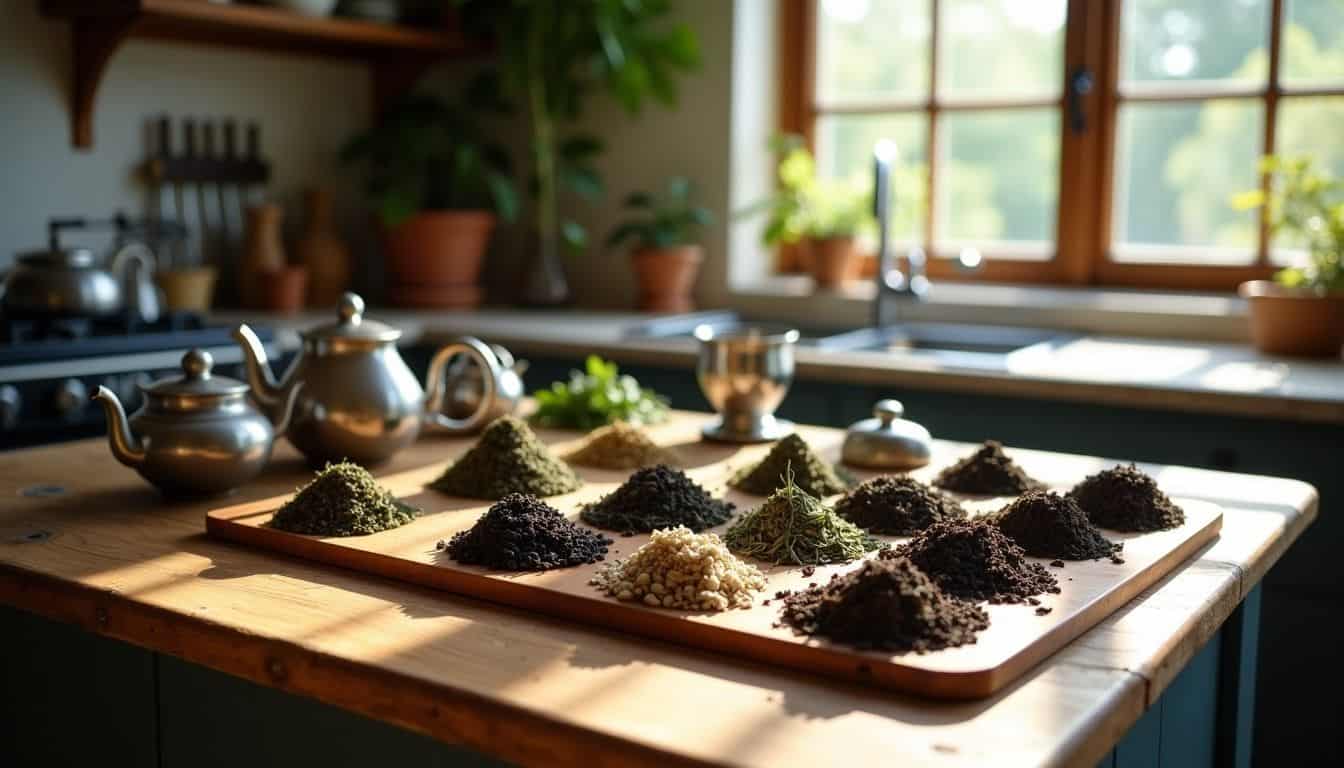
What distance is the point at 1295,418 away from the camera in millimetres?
2318

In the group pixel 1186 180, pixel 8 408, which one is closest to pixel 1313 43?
pixel 1186 180

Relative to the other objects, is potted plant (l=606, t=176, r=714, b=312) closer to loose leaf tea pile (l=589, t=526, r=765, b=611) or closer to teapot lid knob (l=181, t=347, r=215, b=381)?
teapot lid knob (l=181, t=347, r=215, b=381)

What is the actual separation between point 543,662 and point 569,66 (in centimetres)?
299

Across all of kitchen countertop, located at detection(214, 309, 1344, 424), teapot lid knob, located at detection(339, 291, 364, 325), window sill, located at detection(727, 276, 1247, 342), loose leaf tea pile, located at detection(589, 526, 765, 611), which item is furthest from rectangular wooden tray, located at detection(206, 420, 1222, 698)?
window sill, located at detection(727, 276, 1247, 342)

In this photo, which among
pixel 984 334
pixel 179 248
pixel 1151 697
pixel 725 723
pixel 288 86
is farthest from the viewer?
pixel 288 86

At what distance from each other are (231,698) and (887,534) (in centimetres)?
70

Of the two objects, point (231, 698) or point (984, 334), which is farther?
point (984, 334)

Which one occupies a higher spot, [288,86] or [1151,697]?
[288,86]

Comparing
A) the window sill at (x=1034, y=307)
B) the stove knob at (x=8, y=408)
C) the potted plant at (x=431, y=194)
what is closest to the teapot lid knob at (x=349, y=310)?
the stove knob at (x=8, y=408)

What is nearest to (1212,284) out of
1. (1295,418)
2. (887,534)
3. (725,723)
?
(1295,418)

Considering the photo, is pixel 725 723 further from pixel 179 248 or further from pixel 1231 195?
pixel 179 248

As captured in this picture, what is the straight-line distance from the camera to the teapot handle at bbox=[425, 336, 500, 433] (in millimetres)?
1889

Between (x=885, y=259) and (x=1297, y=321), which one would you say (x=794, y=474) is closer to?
(x=1297, y=321)

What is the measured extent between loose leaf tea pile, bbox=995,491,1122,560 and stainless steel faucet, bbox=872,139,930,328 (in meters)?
1.85
